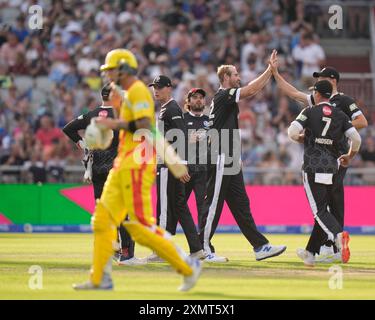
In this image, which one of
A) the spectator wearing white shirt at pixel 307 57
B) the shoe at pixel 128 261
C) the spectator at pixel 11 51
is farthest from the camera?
the spectator wearing white shirt at pixel 307 57

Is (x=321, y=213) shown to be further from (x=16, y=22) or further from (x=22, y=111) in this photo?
(x=16, y=22)

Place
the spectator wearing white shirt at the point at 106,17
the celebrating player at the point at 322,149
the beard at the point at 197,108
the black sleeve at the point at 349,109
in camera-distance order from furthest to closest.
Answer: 1. the spectator wearing white shirt at the point at 106,17
2. the beard at the point at 197,108
3. the black sleeve at the point at 349,109
4. the celebrating player at the point at 322,149

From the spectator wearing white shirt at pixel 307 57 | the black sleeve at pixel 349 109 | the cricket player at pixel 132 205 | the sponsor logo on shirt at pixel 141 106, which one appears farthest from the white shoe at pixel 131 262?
the spectator wearing white shirt at pixel 307 57

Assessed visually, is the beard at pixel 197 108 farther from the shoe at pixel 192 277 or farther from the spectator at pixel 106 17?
the spectator at pixel 106 17

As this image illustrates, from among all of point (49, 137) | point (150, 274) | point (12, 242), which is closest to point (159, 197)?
point (150, 274)

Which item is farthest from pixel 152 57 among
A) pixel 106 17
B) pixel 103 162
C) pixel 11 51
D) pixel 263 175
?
pixel 103 162

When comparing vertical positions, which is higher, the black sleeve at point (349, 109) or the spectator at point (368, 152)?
the black sleeve at point (349, 109)

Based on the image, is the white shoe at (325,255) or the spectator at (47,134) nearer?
the white shoe at (325,255)

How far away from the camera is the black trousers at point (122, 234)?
15.8 meters

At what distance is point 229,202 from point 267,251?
1008 mm

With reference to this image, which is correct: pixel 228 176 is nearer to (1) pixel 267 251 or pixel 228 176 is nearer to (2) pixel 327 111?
(1) pixel 267 251

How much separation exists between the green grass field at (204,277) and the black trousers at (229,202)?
0.45 m

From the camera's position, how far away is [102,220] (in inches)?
453
